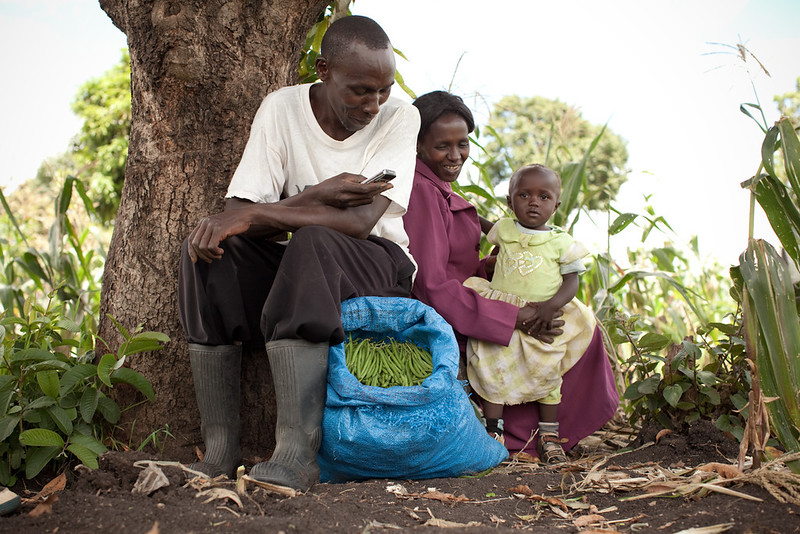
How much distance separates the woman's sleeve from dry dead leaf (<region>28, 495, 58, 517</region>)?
1435mm

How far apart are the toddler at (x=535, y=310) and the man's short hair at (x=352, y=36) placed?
87 centimetres

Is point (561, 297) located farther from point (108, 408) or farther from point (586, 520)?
point (108, 408)

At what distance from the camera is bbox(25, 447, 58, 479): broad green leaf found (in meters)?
1.96

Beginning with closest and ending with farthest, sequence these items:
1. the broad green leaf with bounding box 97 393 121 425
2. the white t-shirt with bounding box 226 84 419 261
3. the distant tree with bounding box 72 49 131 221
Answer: the broad green leaf with bounding box 97 393 121 425, the white t-shirt with bounding box 226 84 419 261, the distant tree with bounding box 72 49 131 221

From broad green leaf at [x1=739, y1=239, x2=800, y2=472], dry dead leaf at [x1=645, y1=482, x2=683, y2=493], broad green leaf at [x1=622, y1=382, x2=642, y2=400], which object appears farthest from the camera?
broad green leaf at [x1=622, y1=382, x2=642, y2=400]

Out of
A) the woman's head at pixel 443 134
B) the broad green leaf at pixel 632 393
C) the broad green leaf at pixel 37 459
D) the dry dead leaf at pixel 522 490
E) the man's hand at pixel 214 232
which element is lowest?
the dry dead leaf at pixel 522 490

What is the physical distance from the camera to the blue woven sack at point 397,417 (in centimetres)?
196

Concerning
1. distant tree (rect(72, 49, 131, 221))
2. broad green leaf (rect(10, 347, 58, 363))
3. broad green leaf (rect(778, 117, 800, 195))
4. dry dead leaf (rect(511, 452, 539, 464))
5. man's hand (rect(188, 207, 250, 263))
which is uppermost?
distant tree (rect(72, 49, 131, 221))

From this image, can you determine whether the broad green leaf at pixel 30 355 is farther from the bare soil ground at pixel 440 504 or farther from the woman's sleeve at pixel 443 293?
the woman's sleeve at pixel 443 293

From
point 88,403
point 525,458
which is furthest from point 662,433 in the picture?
point 88,403

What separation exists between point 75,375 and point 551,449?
68.3 inches

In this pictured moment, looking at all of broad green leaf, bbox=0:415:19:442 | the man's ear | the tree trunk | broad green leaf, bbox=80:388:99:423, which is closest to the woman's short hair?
the man's ear

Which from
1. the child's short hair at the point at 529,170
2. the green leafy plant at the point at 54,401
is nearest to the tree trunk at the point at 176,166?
the green leafy plant at the point at 54,401

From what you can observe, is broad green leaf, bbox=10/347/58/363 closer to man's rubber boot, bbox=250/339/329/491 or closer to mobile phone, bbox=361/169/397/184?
man's rubber boot, bbox=250/339/329/491
